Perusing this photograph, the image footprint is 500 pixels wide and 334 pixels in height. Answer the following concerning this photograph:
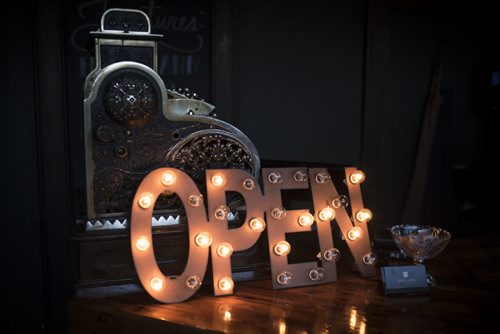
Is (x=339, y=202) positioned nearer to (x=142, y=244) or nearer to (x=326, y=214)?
(x=326, y=214)

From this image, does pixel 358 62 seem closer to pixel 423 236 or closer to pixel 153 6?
pixel 153 6

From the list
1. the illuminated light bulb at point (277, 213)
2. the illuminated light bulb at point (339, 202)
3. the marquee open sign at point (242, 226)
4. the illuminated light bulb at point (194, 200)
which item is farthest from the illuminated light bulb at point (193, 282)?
the illuminated light bulb at point (339, 202)

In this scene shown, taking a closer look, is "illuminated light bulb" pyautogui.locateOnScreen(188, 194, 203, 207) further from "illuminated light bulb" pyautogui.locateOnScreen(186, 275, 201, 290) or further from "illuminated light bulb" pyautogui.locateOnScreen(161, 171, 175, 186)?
"illuminated light bulb" pyautogui.locateOnScreen(186, 275, 201, 290)

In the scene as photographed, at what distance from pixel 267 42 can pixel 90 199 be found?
2.15 m

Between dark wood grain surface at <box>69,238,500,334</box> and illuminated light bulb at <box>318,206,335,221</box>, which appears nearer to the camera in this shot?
dark wood grain surface at <box>69,238,500,334</box>

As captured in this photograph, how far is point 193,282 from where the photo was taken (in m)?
1.54

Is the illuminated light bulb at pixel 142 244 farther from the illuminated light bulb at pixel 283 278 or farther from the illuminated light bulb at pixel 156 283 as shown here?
the illuminated light bulb at pixel 283 278

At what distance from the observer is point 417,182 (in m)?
4.00

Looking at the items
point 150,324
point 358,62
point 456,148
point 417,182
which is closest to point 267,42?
point 358,62

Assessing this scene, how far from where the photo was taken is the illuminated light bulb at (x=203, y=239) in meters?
1.57

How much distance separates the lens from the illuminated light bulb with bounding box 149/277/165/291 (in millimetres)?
1506

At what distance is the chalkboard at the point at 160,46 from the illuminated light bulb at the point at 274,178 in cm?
165

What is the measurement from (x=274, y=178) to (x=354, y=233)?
0.35 metres

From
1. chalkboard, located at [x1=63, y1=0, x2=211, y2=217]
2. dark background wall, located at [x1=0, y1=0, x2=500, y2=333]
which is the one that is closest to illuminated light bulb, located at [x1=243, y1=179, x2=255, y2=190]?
dark background wall, located at [x1=0, y1=0, x2=500, y2=333]
